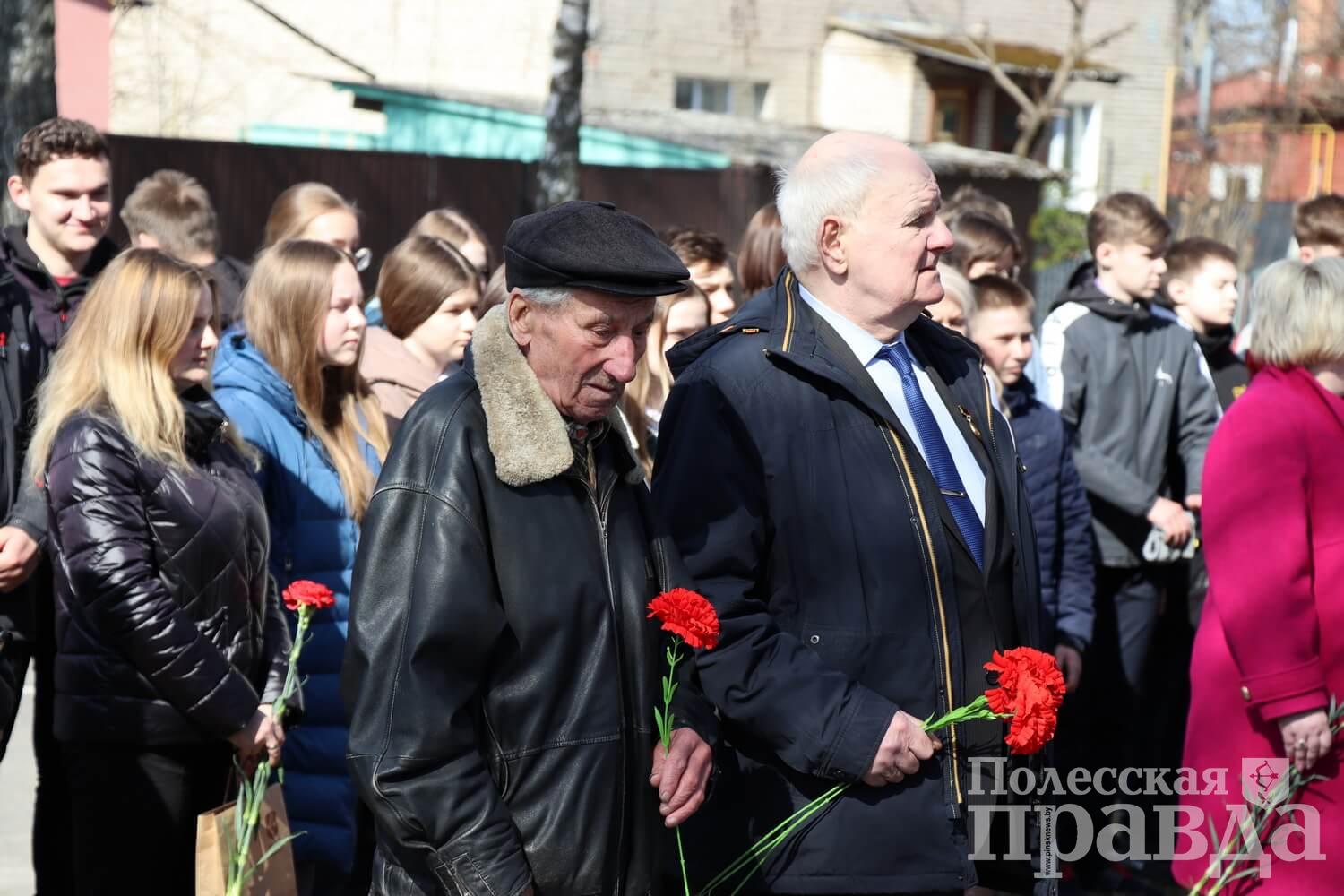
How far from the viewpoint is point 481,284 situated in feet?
18.6

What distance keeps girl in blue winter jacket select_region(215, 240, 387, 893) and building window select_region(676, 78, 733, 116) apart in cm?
2548

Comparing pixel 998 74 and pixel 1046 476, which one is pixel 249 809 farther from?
pixel 998 74

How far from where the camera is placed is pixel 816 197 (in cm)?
332

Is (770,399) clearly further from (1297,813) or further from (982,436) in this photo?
(1297,813)

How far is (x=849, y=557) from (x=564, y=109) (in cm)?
1080

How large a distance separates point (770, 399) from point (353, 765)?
1.12 meters

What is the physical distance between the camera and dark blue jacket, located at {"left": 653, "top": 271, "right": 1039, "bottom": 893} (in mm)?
3098

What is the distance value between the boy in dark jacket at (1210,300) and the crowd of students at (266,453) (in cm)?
72

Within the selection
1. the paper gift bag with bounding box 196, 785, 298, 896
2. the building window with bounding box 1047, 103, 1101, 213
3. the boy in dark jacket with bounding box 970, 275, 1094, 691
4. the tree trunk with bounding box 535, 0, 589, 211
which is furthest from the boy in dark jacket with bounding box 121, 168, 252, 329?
the building window with bounding box 1047, 103, 1101, 213

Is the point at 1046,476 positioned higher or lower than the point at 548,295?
lower

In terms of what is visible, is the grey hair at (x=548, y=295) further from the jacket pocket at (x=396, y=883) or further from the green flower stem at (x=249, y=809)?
the green flower stem at (x=249, y=809)

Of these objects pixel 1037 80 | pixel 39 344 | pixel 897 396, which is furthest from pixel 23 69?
pixel 1037 80

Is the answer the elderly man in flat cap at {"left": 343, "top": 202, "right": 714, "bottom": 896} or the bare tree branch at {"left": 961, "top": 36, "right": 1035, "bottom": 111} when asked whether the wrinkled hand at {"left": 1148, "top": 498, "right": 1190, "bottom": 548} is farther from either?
the bare tree branch at {"left": 961, "top": 36, "right": 1035, "bottom": 111}

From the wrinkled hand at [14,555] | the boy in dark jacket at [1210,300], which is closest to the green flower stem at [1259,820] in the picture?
the wrinkled hand at [14,555]
